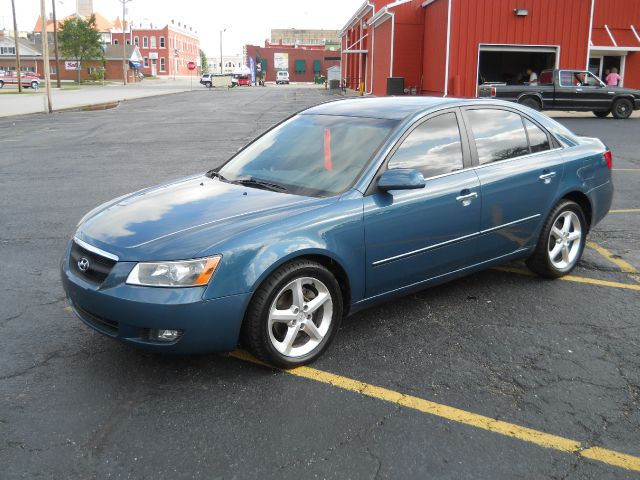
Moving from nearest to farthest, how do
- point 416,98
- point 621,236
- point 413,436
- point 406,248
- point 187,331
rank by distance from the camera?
point 413,436
point 187,331
point 406,248
point 416,98
point 621,236

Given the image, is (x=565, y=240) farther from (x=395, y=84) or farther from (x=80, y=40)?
(x=80, y=40)

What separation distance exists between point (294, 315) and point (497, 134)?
2351 millimetres

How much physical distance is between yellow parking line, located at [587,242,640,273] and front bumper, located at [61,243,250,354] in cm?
385

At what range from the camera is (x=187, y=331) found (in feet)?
11.2

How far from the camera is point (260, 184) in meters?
4.41

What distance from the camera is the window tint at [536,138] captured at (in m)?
5.29

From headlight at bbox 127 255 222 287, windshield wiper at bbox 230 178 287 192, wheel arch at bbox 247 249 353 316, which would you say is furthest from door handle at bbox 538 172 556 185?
headlight at bbox 127 255 222 287

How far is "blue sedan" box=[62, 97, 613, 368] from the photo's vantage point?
3475 millimetres

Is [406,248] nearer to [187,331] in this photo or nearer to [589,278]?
[187,331]

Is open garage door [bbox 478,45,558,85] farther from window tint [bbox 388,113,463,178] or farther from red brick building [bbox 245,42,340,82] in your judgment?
red brick building [bbox 245,42,340,82]

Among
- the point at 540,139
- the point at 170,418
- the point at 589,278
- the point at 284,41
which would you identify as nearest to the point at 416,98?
the point at 540,139

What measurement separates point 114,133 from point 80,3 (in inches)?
4826

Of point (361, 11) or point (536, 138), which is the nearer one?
point (536, 138)

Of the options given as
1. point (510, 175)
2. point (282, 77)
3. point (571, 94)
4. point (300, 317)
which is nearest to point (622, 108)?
point (571, 94)
